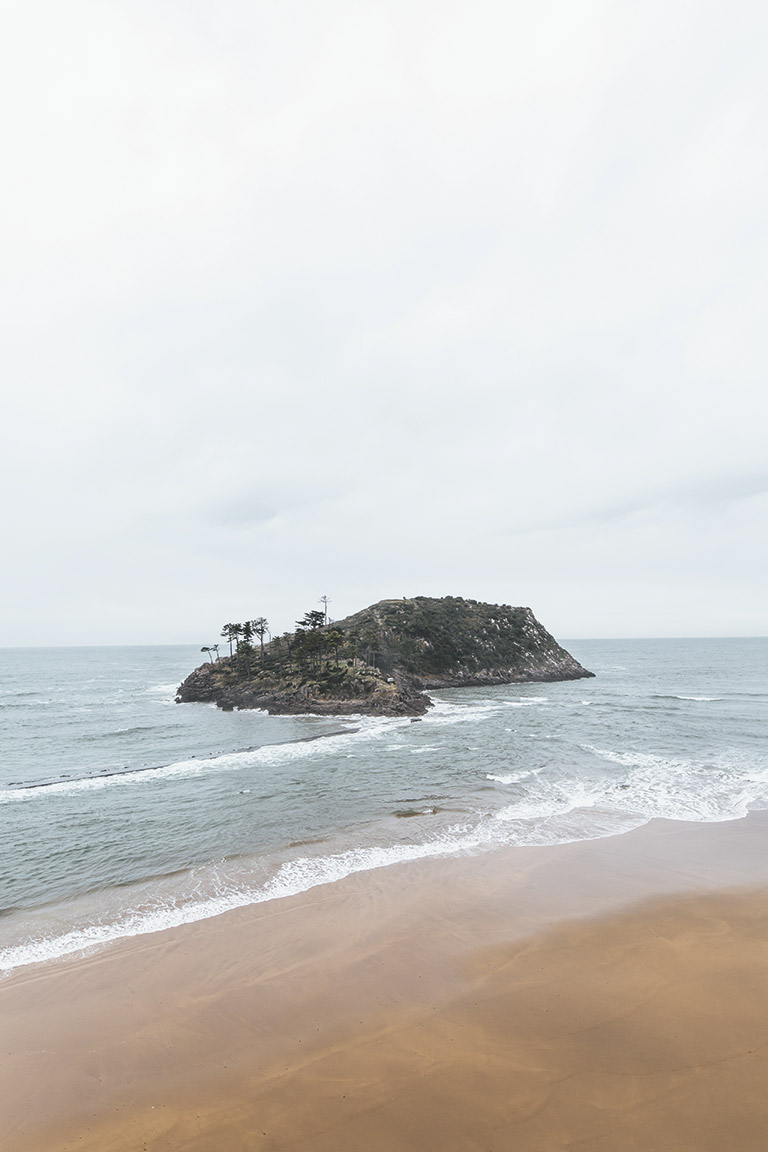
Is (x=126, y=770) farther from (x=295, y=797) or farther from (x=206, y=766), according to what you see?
(x=295, y=797)

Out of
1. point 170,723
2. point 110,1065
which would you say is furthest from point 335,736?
point 110,1065

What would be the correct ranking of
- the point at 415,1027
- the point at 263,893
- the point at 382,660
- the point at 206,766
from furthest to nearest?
the point at 382,660, the point at 206,766, the point at 263,893, the point at 415,1027

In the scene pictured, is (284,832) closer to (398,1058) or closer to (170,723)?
(398,1058)

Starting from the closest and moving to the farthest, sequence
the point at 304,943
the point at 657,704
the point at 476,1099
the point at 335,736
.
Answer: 1. the point at 476,1099
2. the point at 304,943
3. the point at 335,736
4. the point at 657,704

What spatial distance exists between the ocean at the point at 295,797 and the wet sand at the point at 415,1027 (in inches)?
106

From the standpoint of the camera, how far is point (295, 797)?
1021 inches

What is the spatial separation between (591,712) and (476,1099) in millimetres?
48824

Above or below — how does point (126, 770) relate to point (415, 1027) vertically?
below

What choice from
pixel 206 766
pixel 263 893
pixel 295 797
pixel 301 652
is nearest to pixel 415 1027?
pixel 263 893

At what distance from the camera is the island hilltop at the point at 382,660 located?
191 feet

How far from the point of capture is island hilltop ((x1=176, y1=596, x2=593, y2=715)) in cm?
5812

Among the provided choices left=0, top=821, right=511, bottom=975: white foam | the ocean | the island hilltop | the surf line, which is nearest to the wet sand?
left=0, top=821, right=511, bottom=975: white foam

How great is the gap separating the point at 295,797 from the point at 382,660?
51.2 metres

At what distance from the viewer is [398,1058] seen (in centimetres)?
939
